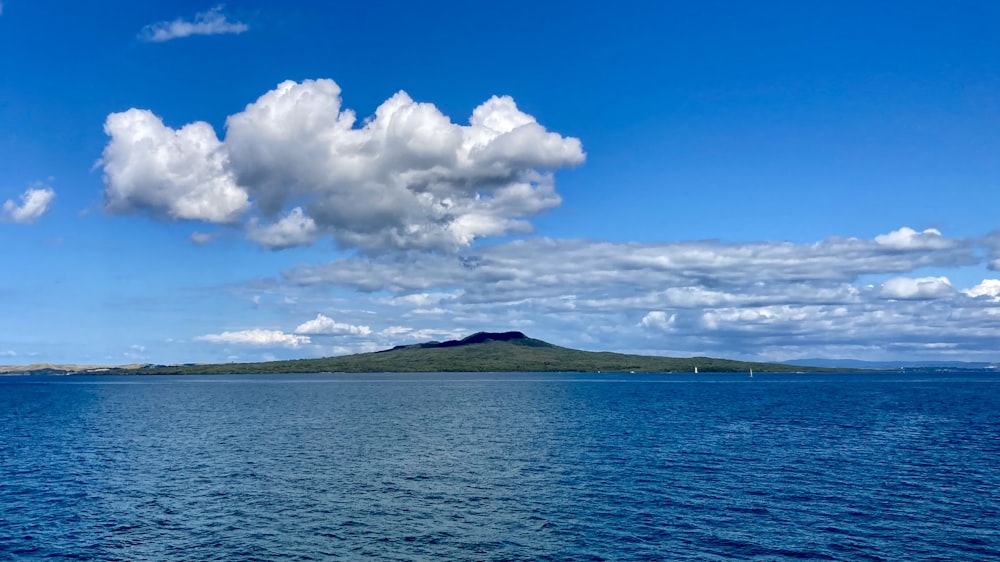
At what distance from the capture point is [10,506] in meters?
69.2

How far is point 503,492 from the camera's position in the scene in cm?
7369

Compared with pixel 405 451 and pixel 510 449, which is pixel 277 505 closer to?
pixel 405 451

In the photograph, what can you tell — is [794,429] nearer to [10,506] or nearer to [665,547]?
[665,547]

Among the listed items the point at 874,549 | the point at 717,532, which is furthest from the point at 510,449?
the point at 874,549

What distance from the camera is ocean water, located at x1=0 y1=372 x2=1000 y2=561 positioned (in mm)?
55312

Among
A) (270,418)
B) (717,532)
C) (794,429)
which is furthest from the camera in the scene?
(270,418)

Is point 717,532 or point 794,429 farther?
point 794,429

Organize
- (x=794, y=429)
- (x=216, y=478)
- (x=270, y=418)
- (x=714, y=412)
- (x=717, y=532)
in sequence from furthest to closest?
1. (x=714, y=412)
2. (x=270, y=418)
3. (x=794, y=429)
4. (x=216, y=478)
5. (x=717, y=532)

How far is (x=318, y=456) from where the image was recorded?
98.2 metres

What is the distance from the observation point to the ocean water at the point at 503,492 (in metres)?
55.3

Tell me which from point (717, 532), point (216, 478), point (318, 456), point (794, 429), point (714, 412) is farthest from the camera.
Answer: point (714, 412)

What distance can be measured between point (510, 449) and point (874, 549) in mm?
57172

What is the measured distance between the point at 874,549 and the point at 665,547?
1612cm

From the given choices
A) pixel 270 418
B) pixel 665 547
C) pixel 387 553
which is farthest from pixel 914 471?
pixel 270 418
